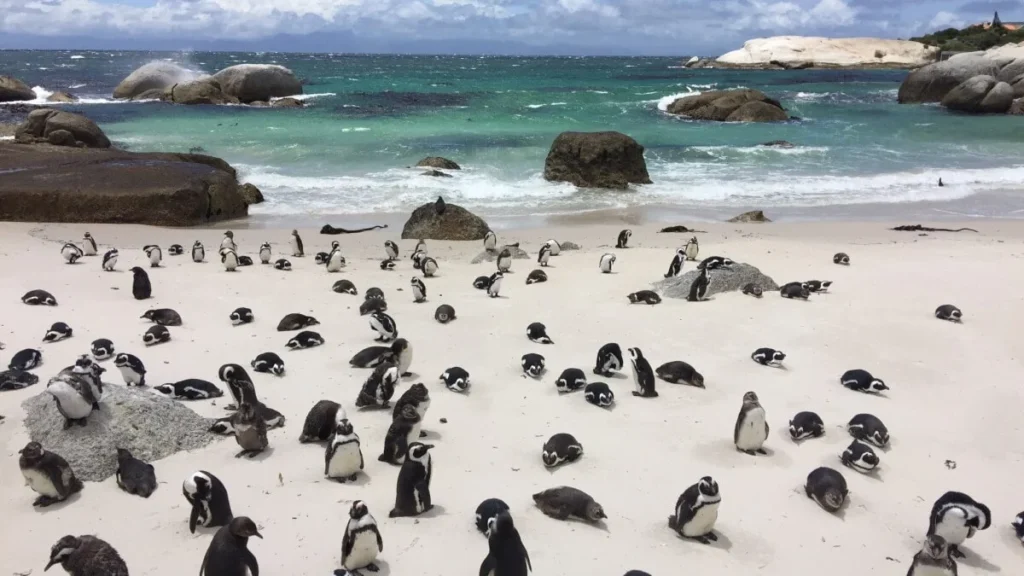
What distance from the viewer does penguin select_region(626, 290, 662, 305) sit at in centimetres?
1021

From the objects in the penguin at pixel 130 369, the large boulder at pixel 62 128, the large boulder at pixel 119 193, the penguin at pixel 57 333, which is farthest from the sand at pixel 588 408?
the large boulder at pixel 62 128

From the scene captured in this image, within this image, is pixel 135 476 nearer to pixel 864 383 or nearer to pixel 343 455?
pixel 343 455

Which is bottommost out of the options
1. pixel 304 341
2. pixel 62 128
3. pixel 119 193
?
pixel 304 341

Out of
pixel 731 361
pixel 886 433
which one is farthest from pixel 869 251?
pixel 886 433

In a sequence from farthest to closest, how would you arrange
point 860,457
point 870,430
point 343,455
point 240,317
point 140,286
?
point 140,286 → point 240,317 → point 870,430 → point 860,457 → point 343,455

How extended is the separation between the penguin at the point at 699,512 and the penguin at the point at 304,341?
4739 millimetres

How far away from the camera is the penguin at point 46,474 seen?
4.95 meters

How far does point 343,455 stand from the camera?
5410 millimetres

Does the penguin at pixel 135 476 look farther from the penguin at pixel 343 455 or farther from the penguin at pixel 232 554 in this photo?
the penguin at pixel 232 554

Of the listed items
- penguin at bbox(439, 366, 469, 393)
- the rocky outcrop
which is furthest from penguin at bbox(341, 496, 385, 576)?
the rocky outcrop

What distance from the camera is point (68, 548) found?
4156mm

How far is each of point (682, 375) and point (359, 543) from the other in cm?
404

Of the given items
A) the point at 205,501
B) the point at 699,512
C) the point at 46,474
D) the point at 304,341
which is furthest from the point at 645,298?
the point at 46,474

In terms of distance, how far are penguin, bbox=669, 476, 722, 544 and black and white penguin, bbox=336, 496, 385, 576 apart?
194 centimetres
